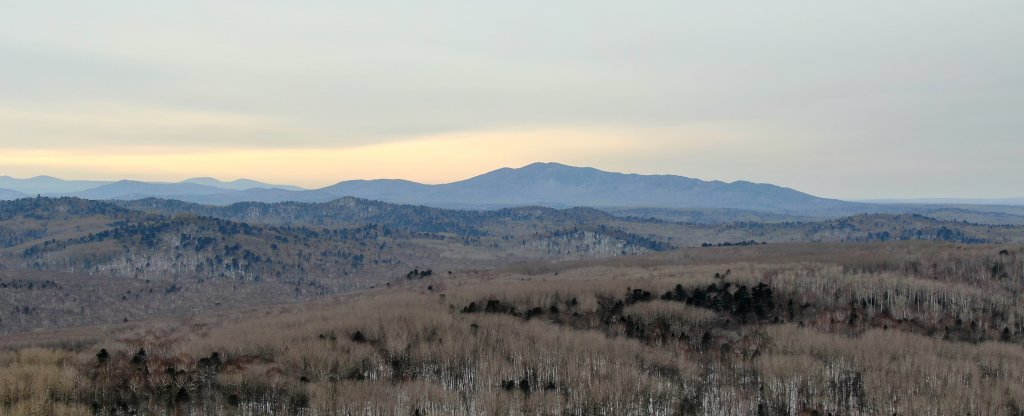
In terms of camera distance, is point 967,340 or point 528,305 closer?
point 967,340

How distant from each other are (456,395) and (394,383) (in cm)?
434

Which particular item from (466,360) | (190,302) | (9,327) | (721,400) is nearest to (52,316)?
(9,327)

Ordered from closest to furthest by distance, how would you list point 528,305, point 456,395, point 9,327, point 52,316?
point 456,395
point 528,305
point 9,327
point 52,316

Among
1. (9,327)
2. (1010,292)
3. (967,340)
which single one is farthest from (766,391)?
(9,327)

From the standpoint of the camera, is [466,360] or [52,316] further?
[52,316]

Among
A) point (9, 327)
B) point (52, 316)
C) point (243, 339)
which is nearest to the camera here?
point (243, 339)

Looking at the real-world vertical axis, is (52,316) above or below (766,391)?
below

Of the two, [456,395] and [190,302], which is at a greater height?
[456,395]

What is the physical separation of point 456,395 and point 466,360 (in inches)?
259

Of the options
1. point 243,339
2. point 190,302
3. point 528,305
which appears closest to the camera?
point 243,339

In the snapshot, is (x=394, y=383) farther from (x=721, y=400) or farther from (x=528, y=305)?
(x=528, y=305)

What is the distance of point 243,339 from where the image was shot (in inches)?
1535

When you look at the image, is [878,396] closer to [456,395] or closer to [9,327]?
[456,395]

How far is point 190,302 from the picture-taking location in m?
136
